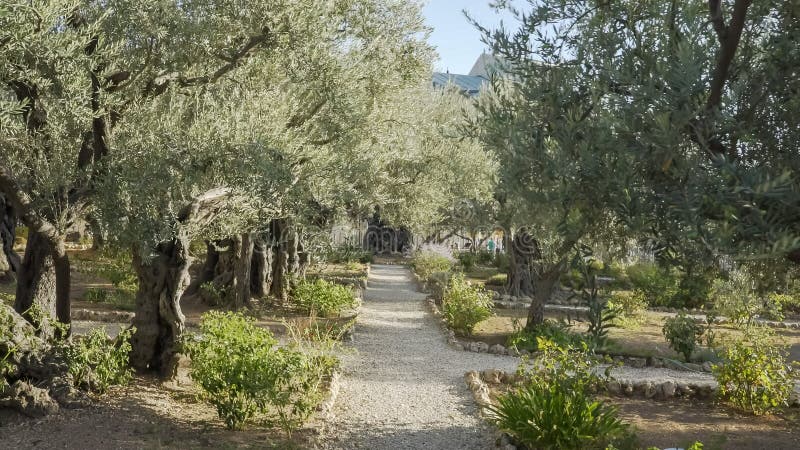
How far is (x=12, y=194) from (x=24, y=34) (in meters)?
2.26

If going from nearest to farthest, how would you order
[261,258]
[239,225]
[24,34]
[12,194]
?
[24,34] → [12,194] → [239,225] → [261,258]

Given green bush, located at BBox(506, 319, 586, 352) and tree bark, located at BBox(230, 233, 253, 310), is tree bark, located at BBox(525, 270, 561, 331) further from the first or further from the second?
tree bark, located at BBox(230, 233, 253, 310)

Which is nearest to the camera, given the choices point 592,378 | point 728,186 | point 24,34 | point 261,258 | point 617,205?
point 728,186

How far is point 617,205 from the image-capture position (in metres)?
4.70

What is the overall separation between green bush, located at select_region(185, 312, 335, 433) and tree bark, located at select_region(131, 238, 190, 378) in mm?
1107

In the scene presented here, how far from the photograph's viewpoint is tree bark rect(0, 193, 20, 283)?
20438 millimetres

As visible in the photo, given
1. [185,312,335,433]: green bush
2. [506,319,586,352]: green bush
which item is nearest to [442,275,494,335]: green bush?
[506,319,586,352]: green bush

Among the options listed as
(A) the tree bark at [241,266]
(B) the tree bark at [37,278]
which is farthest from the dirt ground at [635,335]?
(B) the tree bark at [37,278]

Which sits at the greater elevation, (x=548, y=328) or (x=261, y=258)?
(x=261, y=258)

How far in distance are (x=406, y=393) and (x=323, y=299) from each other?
7812 mm

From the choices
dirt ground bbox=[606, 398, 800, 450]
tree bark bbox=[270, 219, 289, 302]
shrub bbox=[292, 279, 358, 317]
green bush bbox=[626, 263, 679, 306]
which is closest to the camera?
dirt ground bbox=[606, 398, 800, 450]

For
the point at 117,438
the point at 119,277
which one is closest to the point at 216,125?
the point at 117,438

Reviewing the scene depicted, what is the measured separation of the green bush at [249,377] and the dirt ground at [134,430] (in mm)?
217

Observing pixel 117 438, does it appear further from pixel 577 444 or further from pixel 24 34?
pixel 577 444
